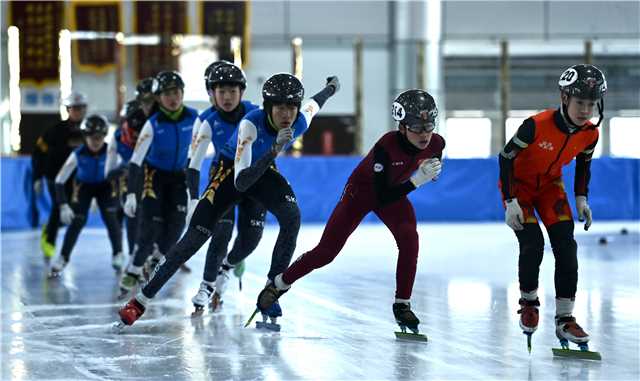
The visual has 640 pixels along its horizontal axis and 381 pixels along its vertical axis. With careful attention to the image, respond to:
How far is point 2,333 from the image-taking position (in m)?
6.91

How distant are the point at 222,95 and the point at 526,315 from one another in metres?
3.14

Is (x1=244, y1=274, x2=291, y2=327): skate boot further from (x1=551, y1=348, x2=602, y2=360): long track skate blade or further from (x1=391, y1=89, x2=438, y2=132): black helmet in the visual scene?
(x1=551, y1=348, x2=602, y2=360): long track skate blade

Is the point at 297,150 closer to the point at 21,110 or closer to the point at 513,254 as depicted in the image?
the point at 21,110

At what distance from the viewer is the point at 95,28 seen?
23859 mm

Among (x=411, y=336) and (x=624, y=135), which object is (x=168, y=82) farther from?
(x=624, y=135)

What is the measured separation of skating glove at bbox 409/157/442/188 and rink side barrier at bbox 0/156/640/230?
12.4 meters

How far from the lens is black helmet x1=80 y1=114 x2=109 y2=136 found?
11328mm

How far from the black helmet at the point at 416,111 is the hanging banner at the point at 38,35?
18757 mm

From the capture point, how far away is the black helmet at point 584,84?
577 centimetres

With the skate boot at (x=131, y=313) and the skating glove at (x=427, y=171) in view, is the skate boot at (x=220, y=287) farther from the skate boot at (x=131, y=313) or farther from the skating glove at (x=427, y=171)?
the skating glove at (x=427, y=171)

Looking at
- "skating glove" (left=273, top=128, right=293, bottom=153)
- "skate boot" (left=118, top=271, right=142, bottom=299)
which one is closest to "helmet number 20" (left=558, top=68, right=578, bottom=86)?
"skating glove" (left=273, top=128, right=293, bottom=153)

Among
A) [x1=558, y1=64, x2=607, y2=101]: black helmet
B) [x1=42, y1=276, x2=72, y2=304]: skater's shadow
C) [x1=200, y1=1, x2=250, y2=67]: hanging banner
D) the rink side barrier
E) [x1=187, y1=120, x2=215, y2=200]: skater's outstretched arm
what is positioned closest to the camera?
[x1=558, y1=64, x2=607, y2=101]: black helmet

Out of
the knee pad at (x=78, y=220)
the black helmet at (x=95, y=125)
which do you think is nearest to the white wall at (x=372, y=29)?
the black helmet at (x=95, y=125)

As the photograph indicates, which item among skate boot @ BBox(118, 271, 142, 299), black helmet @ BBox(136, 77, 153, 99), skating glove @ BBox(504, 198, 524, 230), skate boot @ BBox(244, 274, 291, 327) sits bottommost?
skate boot @ BBox(118, 271, 142, 299)
